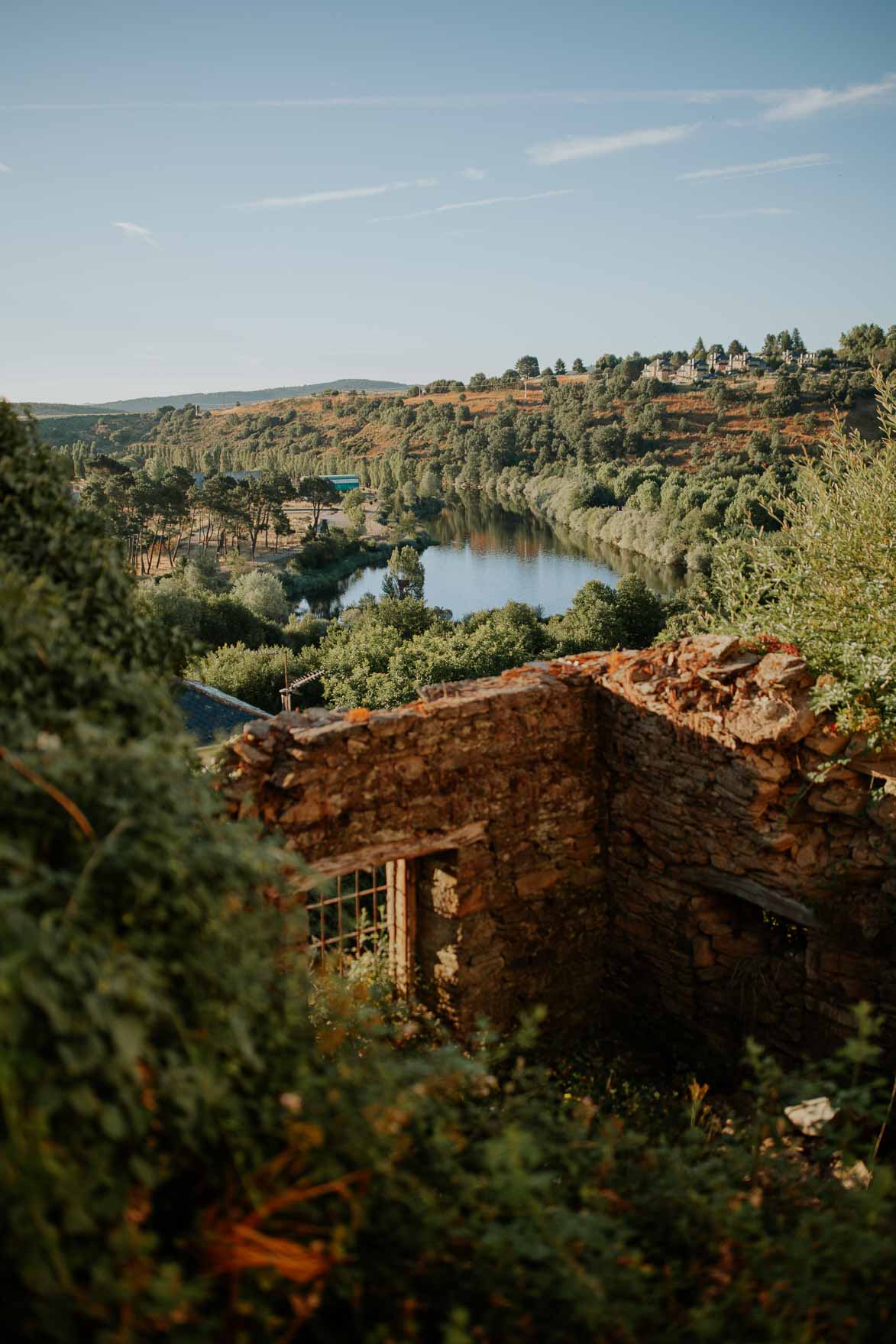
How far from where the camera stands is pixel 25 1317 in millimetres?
1780

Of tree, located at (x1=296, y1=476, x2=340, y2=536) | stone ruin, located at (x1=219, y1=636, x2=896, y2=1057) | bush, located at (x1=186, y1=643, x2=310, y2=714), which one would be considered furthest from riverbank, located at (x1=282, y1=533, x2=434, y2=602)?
stone ruin, located at (x1=219, y1=636, x2=896, y2=1057)

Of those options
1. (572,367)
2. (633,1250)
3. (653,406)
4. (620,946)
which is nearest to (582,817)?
(620,946)

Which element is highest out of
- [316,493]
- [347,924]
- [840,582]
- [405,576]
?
[316,493]

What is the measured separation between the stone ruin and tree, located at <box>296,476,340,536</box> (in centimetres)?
5778

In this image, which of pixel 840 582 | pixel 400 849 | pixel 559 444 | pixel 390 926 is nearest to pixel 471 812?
pixel 400 849

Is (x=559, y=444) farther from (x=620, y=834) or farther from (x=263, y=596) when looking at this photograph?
(x=620, y=834)

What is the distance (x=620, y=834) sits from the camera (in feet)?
23.1

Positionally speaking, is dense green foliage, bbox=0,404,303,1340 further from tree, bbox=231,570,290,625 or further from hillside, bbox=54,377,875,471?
hillside, bbox=54,377,875,471

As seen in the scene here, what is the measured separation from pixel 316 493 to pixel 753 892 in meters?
62.7

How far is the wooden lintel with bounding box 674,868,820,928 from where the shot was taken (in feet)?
19.5

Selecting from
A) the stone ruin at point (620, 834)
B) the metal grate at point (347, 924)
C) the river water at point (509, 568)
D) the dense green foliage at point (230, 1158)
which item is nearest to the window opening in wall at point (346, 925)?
the metal grate at point (347, 924)

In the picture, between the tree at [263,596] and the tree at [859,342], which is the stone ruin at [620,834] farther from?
the tree at [859,342]

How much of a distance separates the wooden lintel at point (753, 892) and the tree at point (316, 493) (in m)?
58.5

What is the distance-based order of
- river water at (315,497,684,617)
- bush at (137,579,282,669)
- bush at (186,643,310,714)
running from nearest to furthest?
bush at (186,643,310,714) < bush at (137,579,282,669) < river water at (315,497,684,617)
